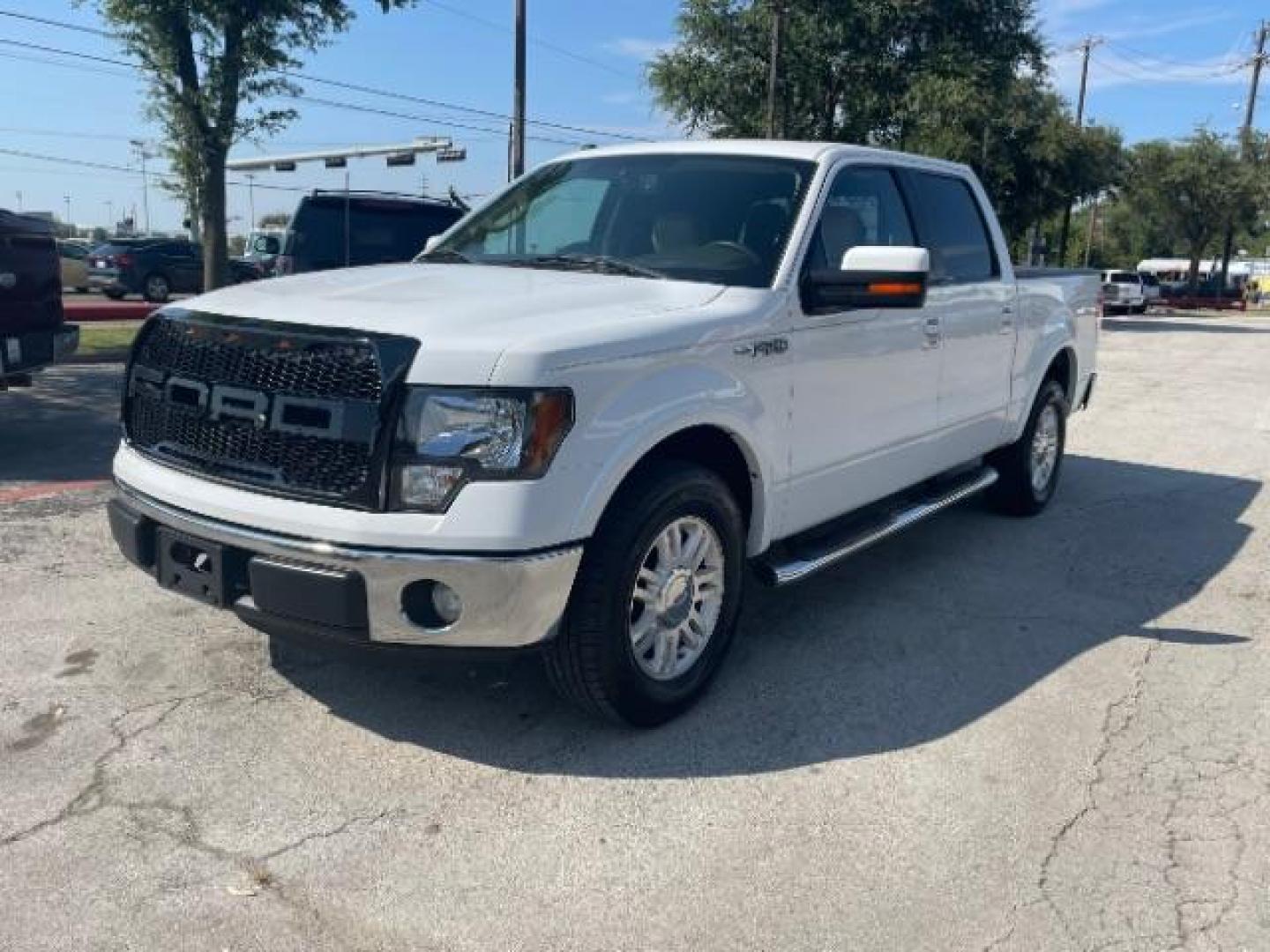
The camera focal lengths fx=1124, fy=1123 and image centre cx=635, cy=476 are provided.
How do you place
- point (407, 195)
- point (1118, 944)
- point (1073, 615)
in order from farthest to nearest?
point (407, 195), point (1073, 615), point (1118, 944)

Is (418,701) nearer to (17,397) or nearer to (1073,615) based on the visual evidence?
(1073,615)

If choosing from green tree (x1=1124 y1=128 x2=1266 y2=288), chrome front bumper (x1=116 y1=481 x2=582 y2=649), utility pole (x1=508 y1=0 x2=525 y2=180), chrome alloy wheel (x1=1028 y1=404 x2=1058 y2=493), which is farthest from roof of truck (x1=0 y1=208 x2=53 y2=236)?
green tree (x1=1124 y1=128 x2=1266 y2=288)

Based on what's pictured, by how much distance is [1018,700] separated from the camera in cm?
402

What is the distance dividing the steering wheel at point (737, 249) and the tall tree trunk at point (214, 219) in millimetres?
14466

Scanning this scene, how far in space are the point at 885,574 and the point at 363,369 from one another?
125 inches

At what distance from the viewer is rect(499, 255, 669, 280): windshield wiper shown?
162 inches

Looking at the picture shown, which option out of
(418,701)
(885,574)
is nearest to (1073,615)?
(885,574)

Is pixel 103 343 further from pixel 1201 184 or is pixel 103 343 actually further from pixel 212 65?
pixel 1201 184

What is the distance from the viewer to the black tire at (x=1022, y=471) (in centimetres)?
656

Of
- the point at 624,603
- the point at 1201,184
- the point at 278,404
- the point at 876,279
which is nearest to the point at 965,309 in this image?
the point at 876,279

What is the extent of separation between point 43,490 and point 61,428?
2.39 metres

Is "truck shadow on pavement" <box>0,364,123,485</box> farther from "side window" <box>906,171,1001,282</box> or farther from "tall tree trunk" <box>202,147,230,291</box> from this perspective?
"tall tree trunk" <box>202,147,230,291</box>

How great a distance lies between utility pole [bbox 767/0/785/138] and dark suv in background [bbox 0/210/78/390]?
20.4 metres

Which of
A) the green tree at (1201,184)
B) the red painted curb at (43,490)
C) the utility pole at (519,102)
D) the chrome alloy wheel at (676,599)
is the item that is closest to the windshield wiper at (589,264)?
the chrome alloy wheel at (676,599)
